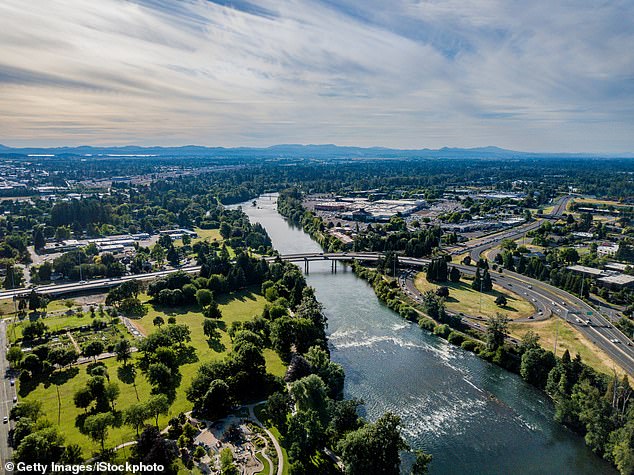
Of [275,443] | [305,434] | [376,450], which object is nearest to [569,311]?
[376,450]

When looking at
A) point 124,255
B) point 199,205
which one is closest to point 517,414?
point 124,255

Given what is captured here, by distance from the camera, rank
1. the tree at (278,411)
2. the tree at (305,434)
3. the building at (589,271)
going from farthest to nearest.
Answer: the building at (589,271)
the tree at (278,411)
the tree at (305,434)

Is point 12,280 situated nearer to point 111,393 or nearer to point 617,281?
point 111,393

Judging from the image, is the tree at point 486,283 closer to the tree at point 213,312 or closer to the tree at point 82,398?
the tree at point 213,312

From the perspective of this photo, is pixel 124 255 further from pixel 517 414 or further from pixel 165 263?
pixel 517 414

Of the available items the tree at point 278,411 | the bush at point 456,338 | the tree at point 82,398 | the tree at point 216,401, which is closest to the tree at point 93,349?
the tree at point 82,398

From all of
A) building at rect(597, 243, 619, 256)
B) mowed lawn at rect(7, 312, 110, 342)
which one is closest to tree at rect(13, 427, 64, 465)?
mowed lawn at rect(7, 312, 110, 342)

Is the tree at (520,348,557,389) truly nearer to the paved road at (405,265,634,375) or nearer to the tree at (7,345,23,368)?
the paved road at (405,265,634,375)
